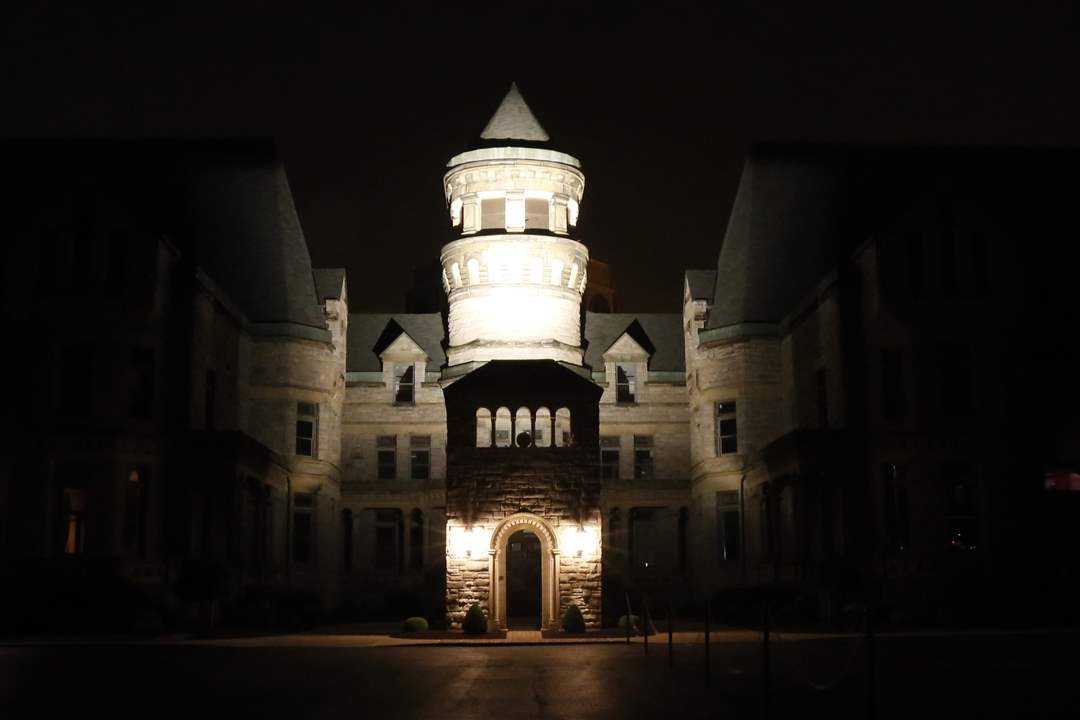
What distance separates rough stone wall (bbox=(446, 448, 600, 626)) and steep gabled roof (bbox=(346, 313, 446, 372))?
19906 mm

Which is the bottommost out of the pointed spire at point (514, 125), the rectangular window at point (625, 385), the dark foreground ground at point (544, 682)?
the dark foreground ground at point (544, 682)

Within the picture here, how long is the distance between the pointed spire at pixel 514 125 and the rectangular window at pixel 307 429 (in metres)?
14.4

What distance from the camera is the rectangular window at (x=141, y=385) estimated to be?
48091mm

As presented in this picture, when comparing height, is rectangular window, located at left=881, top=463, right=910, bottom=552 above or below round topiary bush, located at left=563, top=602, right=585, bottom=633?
above

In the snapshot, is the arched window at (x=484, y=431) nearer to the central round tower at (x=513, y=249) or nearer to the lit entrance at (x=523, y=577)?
the central round tower at (x=513, y=249)

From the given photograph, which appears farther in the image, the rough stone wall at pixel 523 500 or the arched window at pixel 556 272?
the arched window at pixel 556 272

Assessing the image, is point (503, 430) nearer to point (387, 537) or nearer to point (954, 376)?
point (387, 537)

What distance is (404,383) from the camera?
6631cm

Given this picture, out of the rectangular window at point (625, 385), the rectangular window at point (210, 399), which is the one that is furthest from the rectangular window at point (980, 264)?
the rectangular window at point (210, 399)

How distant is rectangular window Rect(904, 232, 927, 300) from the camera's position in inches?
1896

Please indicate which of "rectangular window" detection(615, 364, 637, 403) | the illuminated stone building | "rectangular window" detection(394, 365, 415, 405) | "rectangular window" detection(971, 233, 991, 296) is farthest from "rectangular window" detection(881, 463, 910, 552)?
"rectangular window" detection(394, 365, 415, 405)

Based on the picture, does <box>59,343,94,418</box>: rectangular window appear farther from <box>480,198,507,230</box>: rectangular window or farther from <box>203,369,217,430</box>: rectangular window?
<box>480,198,507,230</box>: rectangular window

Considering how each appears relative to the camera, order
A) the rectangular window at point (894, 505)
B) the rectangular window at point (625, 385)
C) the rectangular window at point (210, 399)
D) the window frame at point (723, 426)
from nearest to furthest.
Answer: the rectangular window at point (894, 505) < the rectangular window at point (210, 399) < the window frame at point (723, 426) < the rectangular window at point (625, 385)

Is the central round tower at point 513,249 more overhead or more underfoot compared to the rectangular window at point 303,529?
more overhead
